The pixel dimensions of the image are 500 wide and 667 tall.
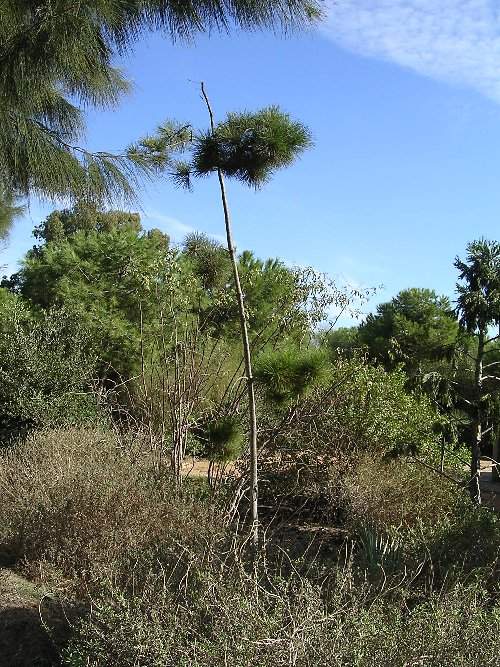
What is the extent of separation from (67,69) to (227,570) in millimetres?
3397

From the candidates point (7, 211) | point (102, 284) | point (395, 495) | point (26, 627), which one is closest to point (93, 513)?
point (26, 627)

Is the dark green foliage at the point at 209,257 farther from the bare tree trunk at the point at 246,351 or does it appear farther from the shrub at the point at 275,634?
the shrub at the point at 275,634

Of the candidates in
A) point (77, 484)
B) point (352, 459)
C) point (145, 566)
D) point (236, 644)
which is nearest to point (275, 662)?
point (236, 644)

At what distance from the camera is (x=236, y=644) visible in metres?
2.79

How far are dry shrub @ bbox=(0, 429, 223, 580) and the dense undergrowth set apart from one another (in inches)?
0.5

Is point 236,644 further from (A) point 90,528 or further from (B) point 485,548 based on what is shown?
(B) point 485,548

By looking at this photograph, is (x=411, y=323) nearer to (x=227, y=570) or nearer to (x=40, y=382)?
(x=40, y=382)

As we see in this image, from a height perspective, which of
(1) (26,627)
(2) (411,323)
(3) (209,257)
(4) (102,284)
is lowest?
(1) (26,627)

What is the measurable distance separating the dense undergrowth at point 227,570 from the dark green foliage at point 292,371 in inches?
37.5

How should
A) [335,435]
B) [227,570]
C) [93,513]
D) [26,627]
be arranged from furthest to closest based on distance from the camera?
[335,435] → [93,513] → [26,627] → [227,570]

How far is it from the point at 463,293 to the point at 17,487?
6.03 m

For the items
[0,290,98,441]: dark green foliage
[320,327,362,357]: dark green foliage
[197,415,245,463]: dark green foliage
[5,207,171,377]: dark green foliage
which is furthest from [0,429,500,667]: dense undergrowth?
[5,207,171,377]: dark green foliage

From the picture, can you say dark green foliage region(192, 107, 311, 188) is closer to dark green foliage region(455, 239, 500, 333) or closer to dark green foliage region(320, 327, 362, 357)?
dark green foliage region(320, 327, 362, 357)

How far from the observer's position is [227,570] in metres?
3.83
